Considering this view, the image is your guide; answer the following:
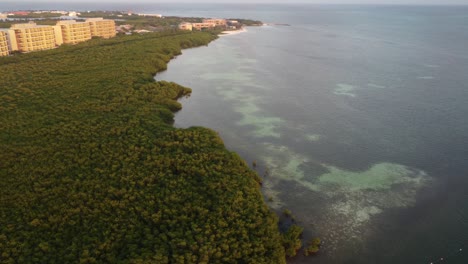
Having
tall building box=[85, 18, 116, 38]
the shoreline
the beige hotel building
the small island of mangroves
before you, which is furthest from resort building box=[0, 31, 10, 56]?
the shoreline

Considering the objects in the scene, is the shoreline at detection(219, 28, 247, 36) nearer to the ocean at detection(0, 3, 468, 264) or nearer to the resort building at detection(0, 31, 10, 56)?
the ocean at detection(0, 3, 468, 264)

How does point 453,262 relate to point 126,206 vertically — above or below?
below

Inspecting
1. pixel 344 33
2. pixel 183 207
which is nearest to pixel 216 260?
pixel 183 207

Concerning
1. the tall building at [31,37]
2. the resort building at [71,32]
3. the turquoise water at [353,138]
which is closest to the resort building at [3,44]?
the tall building at [31,37]

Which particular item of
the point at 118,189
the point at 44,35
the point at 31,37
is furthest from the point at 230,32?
the point at 118,189

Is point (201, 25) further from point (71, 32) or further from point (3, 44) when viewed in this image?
point (3, 44)

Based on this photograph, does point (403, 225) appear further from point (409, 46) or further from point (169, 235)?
point (409, 46)

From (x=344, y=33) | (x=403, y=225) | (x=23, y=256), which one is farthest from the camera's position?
(x=344, y=33)
